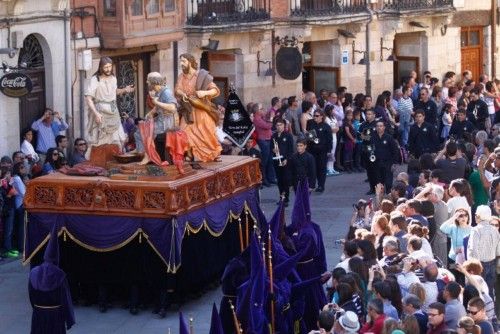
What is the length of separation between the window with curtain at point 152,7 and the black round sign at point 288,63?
190 inches

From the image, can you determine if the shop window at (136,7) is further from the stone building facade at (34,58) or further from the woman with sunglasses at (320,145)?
the woman with sunglasses at (320,145)

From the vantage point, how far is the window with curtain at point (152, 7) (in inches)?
1188

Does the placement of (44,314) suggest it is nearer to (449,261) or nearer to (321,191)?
(449,261)

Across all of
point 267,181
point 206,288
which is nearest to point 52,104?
point 267,181

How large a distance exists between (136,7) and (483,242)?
11099mm

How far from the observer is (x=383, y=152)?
94.7 ft

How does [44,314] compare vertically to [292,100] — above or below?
below

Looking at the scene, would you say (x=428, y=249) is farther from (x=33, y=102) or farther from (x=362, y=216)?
(x=33, y=102)

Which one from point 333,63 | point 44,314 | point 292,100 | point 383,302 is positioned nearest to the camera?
point 383,302

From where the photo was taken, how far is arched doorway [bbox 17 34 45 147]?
28062 mm

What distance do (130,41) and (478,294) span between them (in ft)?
43.4

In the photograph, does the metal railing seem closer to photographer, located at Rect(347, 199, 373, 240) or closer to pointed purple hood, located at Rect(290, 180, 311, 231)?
photographer, located at Rect(347, 199, 373, 240)

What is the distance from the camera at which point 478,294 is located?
17875 mm

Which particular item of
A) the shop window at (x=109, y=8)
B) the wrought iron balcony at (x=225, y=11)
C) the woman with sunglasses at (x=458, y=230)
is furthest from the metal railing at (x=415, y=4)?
the woman with sunglasses at (x=458, y=230)
